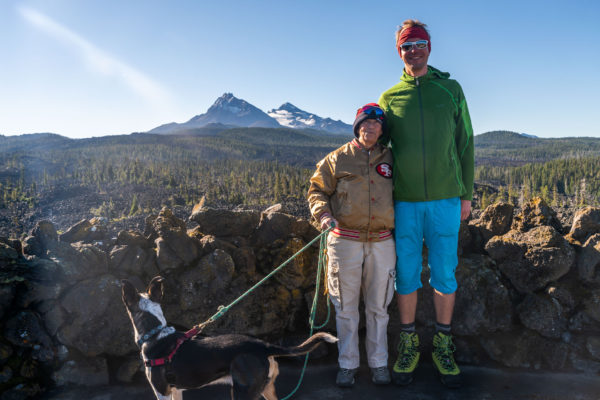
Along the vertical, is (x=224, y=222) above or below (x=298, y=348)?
above

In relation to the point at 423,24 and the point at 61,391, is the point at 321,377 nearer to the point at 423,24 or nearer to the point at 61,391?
the point at 61,391

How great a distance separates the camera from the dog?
3.18 meters

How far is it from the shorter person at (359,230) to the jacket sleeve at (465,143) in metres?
0.80

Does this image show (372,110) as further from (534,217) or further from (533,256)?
(534,217)

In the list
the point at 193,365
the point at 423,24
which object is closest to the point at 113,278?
the point at 193,365

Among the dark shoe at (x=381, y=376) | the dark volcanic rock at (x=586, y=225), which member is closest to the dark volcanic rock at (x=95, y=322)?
the dark shoe at (x=381, y=376)

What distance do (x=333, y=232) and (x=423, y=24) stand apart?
99.1 inches

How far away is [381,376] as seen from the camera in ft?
13.5

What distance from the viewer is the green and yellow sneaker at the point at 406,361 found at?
4.12 metres

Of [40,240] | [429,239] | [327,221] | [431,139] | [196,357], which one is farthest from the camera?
[40,240]

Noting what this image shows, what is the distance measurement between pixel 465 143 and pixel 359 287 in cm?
Answer: 201

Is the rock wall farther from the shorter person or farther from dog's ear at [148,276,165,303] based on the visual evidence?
dog's ear at [148,276,165,303]

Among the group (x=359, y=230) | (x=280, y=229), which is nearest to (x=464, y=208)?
(x=359, y=230)

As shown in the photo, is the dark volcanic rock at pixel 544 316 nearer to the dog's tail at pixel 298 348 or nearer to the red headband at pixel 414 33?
the dog's tail at pixel 298 348
